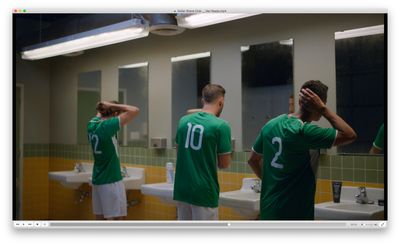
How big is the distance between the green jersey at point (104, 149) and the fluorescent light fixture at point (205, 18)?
0.80 m

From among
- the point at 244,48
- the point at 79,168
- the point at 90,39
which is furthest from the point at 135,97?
the point at 244,48

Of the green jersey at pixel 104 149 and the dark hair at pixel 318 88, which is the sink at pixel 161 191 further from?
the dark hair at pixel 318 88

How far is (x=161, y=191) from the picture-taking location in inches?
114

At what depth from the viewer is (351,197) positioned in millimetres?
2607

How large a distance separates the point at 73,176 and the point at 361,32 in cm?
204

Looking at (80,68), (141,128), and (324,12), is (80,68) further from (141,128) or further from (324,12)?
(324,12)

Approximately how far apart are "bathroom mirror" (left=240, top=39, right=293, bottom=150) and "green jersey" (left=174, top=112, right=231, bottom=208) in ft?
0.61

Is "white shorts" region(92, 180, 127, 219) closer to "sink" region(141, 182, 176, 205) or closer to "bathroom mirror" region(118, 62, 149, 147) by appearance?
"sink" region(141, 182, 176, 205)

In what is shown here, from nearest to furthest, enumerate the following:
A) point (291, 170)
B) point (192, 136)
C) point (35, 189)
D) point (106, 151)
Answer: point (291, 170)
point (192, 136)
point (35, 189)
point (106, 151)

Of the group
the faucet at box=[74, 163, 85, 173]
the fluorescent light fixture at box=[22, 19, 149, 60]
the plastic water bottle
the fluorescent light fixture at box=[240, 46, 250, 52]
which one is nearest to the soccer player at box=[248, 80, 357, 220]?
the fluorescent light fixture at box=[240, 46, 250, 52]

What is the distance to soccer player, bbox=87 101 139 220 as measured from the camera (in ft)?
9.49

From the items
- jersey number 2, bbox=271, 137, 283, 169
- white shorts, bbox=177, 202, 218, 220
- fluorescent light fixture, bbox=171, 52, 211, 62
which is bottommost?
white shorts, bbox=177, 202, 218, 220

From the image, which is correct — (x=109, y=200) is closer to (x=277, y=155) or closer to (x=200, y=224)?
(x=200, y=224)

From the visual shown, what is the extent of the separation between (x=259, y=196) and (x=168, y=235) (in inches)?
24.1
